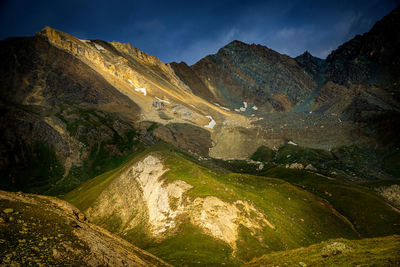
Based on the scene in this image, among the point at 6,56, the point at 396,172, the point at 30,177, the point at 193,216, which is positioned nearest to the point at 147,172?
the point at 193,216

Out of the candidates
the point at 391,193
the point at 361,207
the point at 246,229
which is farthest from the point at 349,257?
the point at 391,193

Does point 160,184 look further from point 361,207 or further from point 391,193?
point 391,193

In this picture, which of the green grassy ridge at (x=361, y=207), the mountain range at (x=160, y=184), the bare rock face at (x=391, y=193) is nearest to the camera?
the mountain range at (x=160, y=184)

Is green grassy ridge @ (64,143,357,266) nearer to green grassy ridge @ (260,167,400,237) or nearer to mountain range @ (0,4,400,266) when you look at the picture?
mountain range @ (0,4,400,266)

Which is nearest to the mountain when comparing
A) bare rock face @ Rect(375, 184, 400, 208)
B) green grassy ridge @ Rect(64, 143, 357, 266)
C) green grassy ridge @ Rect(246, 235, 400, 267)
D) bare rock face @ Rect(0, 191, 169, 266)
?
green grassy ridge @ Rect(64, 143, 357, 266)

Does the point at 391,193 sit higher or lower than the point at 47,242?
higher

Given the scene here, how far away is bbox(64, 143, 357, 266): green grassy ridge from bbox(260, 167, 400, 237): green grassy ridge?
6.97 m

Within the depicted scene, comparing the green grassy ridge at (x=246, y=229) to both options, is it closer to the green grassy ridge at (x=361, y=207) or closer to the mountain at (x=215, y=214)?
the mountain at (x=215, y=214)

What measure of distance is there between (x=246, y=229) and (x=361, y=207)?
137 ft

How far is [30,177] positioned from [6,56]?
119753 millimetres

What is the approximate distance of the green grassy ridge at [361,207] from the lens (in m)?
52.2

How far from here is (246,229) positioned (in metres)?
37.5

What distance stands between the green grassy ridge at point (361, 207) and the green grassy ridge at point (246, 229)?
6966mm

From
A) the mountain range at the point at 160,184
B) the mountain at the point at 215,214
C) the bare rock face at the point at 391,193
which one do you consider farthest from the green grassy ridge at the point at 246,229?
the bare rock face at the point at 391,193
